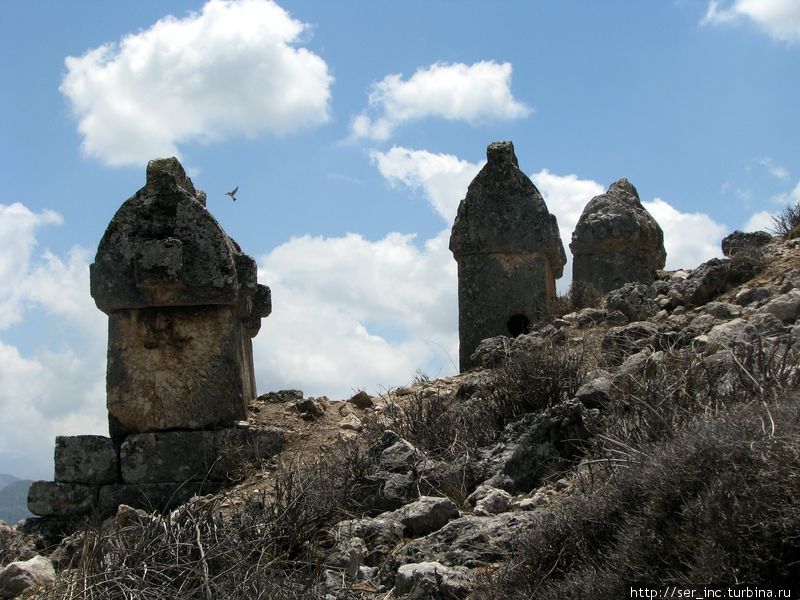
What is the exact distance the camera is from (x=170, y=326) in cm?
777

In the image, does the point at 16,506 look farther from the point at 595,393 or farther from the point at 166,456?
the point at 595,393

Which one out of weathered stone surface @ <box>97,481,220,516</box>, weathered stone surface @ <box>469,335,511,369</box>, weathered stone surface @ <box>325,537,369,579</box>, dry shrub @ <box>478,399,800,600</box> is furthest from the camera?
weathered stone surface @ <box>469,335,511,369</box>

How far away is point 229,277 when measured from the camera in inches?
303

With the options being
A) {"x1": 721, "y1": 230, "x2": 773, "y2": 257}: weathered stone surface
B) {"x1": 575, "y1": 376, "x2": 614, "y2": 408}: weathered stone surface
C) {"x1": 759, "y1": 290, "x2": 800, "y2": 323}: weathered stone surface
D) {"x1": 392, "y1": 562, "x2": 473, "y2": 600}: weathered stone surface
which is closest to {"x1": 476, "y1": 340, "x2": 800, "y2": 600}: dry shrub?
{"x1": 392, "y1": 562, "x2": 473, "y2": 600}: weathered stone surface

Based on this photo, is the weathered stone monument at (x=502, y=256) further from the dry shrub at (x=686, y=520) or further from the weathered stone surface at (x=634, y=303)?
the dry shrub at (x=686, y=520)

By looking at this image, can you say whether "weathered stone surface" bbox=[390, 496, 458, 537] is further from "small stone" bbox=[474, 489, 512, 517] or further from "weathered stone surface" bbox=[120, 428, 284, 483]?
"weathered stone surface" bbox=[120, 428, 284, 483]

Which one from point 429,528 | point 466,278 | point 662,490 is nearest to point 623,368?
point 429,528

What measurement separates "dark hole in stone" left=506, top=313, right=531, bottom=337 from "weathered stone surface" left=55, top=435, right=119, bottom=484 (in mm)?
4062

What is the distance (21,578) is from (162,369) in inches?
97.2

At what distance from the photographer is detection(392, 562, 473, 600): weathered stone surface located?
13.7 feet

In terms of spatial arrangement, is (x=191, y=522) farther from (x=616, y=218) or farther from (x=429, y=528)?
(x=616, y=218)

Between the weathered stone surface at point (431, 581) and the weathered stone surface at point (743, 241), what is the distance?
23.4 feet

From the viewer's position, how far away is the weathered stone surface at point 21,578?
Answer: 5443 millimetres

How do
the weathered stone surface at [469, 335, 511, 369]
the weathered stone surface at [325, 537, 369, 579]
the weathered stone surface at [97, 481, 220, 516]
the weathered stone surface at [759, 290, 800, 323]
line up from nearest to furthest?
the weathered stone surface at [325, 537, 369, 579], the weathered stone surface at [759, 290, 800, 323], the weathered stone surface at [97, 481, 220, 516], the weathered stone surface at [469, 335, 511, 369]
